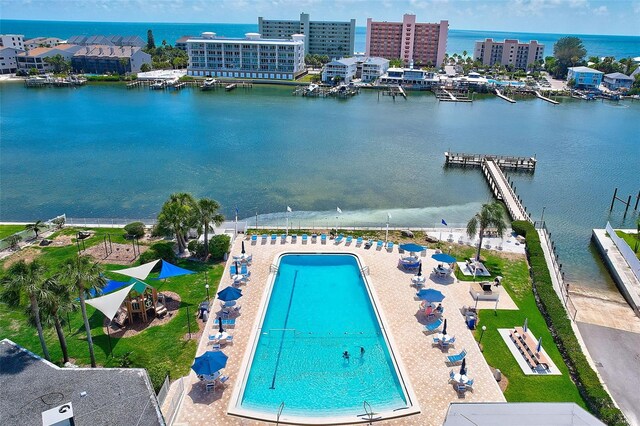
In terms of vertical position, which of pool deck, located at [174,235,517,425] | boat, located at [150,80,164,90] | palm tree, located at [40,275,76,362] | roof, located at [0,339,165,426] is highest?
boat, located at [150,80,164,90]

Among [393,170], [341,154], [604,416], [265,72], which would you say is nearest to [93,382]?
[604,416]

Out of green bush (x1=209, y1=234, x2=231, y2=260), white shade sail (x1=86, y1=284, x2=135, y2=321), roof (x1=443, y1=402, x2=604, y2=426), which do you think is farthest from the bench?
white shade sail (x1=86, y1=284, x2=135, y2=321)

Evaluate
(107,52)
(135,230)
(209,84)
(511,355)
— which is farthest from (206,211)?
(107,52)

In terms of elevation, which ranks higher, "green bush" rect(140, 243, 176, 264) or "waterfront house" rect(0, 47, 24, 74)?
"waterfront house" rect(0, 47, 24, 74)

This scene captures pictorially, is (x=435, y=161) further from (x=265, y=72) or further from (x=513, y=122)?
(x=265, y=72)

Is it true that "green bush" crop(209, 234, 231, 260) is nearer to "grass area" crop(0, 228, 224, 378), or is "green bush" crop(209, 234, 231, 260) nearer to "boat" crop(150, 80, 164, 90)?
"grass area" crop(0, 228, 224, 378)
